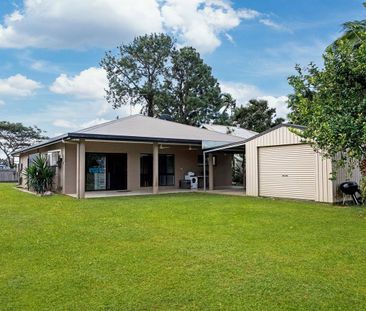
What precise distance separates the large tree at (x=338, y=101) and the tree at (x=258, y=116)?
29600mm

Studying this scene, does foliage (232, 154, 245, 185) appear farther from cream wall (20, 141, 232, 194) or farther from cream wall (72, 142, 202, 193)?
cream wall (72, 142, 202, 193)

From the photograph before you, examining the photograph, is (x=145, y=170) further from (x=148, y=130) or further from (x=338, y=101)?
(x=338, y=101)

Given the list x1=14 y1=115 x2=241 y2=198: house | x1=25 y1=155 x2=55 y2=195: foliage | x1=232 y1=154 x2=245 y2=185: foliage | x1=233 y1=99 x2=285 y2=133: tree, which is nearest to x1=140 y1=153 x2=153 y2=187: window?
x1=14 y1=115 x2=241 y2=198: house

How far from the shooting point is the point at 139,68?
39844 millimetres

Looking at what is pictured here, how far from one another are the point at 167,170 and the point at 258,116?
18880 mm

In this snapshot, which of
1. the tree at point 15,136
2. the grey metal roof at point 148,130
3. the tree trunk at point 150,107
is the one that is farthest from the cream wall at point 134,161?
the tree at point 15,136

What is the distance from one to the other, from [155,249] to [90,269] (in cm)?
132

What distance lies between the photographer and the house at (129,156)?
50.4 feet

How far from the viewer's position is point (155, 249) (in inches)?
229

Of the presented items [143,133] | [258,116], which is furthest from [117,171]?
[258,116]

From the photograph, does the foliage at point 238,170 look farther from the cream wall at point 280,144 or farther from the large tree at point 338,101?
the large tree at point 338,101

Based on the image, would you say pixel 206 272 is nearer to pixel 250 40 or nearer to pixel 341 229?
pixel 341 229

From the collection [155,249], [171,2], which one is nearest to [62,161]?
[171,2]

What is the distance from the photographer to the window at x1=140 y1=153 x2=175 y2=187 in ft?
62.0
